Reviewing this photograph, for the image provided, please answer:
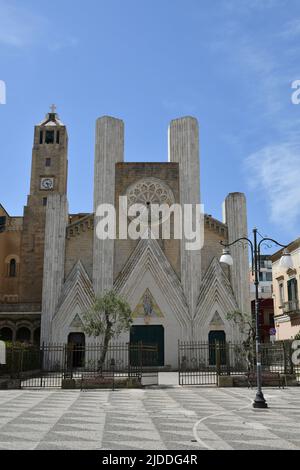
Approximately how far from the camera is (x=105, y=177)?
1610 inches

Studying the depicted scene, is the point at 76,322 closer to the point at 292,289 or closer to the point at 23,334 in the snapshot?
the point at 23,334

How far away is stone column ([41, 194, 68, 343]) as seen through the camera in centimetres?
3784

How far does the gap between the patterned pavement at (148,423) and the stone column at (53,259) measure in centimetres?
1865

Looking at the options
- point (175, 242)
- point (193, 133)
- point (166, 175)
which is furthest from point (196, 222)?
point (193, 133)

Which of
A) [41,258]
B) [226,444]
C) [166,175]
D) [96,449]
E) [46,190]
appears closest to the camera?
[96,449]

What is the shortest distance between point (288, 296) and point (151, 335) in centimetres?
1136

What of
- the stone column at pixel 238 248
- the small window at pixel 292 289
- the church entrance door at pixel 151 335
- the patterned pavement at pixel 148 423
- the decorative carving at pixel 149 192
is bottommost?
the patterned pavement at pixel 148 423

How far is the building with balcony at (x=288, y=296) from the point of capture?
37969mm

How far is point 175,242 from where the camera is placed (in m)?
39.8

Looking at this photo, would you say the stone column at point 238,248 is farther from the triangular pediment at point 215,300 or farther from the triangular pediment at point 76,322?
the triangular pediment at point 76,322

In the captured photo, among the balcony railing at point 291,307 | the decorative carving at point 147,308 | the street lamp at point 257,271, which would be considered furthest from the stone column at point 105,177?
the street lamp at point 257,271

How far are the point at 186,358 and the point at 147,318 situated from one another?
13.8 ft

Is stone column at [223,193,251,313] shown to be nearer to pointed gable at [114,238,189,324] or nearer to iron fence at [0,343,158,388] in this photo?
pointed gable at [114,238,189,324]

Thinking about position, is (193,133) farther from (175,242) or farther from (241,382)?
(241,382)
